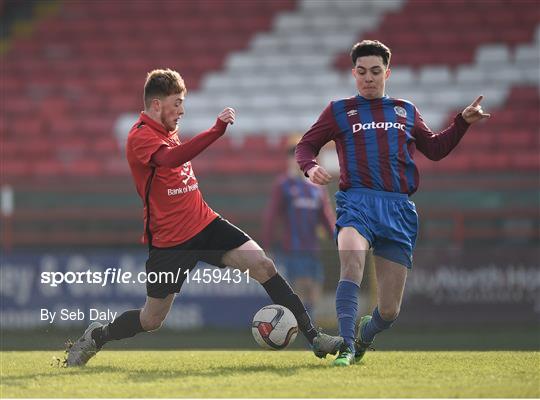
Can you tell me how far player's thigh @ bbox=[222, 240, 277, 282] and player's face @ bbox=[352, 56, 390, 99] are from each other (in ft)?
3.58

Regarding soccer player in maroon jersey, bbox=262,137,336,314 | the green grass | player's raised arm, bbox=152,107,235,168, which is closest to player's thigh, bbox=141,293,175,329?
the green grass

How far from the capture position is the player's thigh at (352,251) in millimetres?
5559

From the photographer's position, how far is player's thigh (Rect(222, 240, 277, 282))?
5918 millimetres

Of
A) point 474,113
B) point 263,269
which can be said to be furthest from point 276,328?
point 474,113

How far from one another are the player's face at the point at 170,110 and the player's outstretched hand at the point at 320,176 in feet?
2.88

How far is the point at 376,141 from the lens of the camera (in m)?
5.79

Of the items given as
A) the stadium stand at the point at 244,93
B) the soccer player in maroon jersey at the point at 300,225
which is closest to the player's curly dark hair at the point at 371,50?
the soccer player in maroon jersey at the point at 300,225

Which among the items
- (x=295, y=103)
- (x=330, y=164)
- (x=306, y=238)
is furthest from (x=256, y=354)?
(x=295, y=103)

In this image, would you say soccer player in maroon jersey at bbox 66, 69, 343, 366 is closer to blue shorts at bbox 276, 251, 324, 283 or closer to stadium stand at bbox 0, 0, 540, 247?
blue shorts at bbox 276, 251, 324, 283

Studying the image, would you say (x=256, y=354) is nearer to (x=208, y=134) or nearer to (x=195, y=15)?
(x=208, y=134)

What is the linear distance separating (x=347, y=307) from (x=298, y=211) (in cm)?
457

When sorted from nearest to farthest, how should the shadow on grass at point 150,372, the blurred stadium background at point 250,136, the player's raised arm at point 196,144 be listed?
1. the shadow on grass at point 150,372
2. the player's raised arm at point 196,144
3. the blurred stadium background at point 250,136

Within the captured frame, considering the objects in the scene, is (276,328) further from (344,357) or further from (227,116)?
(227,116)

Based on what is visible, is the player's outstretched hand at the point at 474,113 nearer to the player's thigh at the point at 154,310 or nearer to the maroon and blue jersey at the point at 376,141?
the maroon and blue jersey at the point at 376,141
